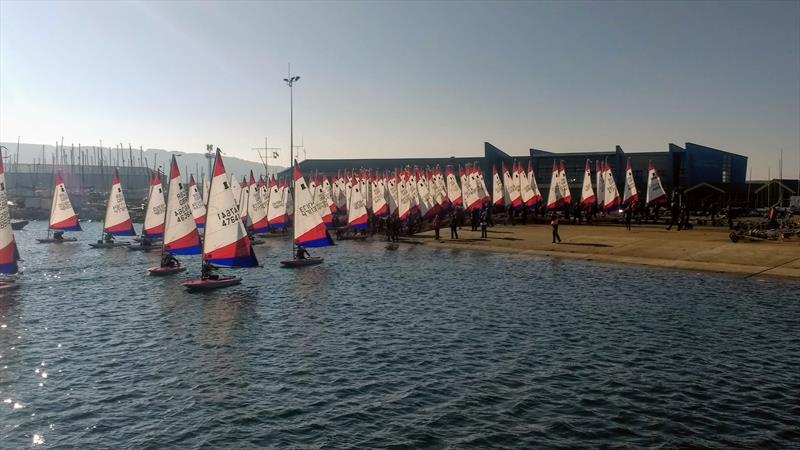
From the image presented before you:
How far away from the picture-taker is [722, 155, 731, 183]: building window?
8600 cm

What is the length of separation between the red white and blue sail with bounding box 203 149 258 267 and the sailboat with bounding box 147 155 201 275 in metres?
5.89

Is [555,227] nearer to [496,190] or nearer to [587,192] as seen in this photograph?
[587,192]

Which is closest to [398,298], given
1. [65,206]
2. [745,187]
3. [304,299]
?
[304,299]

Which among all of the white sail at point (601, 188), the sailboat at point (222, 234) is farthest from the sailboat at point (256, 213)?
the white sail at point (601, 188)

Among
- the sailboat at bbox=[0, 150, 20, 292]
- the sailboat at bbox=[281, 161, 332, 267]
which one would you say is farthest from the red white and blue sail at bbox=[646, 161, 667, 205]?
the sailboat at bbox=[0, 150, 20, 292]

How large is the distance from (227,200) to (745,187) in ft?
243

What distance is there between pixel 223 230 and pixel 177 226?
6.50 meters

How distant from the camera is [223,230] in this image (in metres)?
35.7

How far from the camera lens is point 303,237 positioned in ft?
147

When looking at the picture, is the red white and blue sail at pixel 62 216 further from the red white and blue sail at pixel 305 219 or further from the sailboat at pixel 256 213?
the red white and blue sail at pixel 305 219

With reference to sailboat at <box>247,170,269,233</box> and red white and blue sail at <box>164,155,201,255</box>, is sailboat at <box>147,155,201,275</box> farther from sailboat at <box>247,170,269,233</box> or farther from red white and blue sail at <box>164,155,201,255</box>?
sailboat at <box>247,170,269,233</box>

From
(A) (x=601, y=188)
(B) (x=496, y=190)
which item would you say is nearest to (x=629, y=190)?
(A) (x=601, y=188)

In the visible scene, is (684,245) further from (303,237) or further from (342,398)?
(342,398)

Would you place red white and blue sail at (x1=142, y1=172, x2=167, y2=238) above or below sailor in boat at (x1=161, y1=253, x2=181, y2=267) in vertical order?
above
